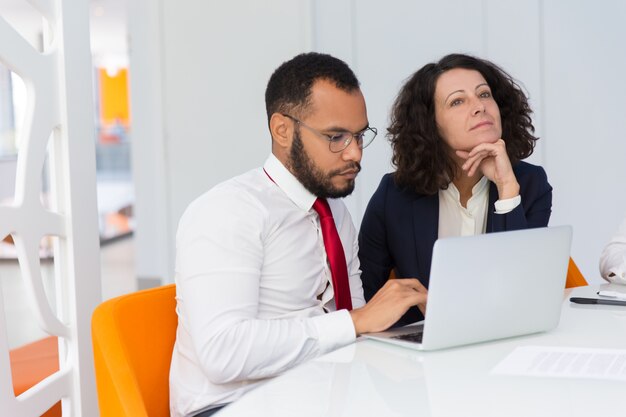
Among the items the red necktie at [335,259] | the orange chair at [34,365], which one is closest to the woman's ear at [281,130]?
the red necktie at [335,259]

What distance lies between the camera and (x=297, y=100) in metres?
1.81

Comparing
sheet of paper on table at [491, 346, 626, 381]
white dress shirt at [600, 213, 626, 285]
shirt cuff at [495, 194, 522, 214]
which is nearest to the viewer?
sheet of paper on table at [491, 346, 626, 381]

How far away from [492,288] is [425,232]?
957mm

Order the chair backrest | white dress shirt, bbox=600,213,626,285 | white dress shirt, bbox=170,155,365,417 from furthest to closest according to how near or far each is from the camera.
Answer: white dress shirt, bbox=600,213,626,285 → white dress shirt, bbox=170,155,365,417 → the chair backrest

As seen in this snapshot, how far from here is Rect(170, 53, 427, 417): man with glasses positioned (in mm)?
1516

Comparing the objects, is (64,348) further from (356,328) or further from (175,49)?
(175,49)

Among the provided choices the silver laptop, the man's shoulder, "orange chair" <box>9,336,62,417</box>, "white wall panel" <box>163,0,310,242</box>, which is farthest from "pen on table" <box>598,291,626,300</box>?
"white wall panel" <box>163,0,310,242</box>

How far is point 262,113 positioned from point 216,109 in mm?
279

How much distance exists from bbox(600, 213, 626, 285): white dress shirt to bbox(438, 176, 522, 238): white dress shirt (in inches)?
13.4

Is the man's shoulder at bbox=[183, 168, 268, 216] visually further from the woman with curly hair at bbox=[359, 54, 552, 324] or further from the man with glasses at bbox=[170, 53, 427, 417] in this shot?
the woman with curly hair at bbox=[359, 54, 552, 324]

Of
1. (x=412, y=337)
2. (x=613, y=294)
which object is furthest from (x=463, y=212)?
(x=412, y=337)

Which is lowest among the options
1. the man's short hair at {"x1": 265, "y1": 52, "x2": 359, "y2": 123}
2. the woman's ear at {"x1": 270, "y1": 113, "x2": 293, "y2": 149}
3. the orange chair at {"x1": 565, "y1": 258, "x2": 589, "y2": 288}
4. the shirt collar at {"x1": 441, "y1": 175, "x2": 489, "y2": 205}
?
the orange chair at {"x1": 565, "y1": 258, "x2": 589, "y2": 288}

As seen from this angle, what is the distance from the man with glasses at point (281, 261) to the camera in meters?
1.52

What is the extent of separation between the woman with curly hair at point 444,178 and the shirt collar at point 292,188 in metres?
0.64
